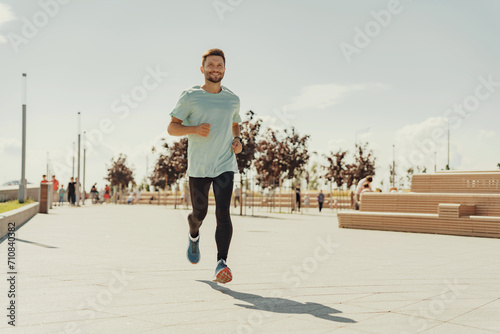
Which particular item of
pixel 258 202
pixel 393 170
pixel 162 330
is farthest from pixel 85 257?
pixel 393 170

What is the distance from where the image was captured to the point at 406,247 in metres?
9.31

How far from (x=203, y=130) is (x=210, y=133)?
0.19m

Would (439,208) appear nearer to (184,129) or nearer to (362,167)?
(184,129)

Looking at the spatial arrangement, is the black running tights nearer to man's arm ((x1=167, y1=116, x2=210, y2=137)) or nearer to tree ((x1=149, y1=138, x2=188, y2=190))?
man's arm ((x1=167, y1=116, x2=210, y2=137))

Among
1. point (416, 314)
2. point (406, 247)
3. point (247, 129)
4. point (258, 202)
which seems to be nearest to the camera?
point (416, 314)

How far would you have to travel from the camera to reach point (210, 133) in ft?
16.4

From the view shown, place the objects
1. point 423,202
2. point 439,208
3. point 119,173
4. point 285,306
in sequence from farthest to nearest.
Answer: point 119,173 → point 423,202 → point 439,208 → point 285,306

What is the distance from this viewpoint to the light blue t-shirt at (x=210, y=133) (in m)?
5.00

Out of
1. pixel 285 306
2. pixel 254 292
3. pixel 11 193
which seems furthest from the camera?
pixel 11 193

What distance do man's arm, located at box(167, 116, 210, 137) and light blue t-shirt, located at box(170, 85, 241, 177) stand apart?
0.07m

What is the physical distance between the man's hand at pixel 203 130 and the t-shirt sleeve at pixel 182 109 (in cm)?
27

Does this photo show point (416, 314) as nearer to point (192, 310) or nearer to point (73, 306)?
point (192, 310)

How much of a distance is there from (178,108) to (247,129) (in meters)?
21.8

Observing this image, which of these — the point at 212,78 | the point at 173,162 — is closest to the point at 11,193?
the point at 173,162
